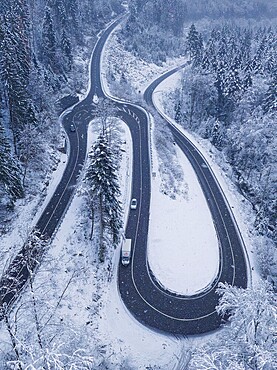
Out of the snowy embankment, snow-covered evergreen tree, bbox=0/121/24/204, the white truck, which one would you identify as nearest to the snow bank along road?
the white truck

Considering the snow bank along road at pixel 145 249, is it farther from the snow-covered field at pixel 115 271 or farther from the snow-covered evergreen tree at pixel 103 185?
the snow-covered evergreen tree at pixel 103 185

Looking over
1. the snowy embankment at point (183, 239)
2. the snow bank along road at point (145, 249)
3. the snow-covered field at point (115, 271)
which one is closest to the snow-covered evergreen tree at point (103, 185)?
the snow-covered field at point (115, 271)

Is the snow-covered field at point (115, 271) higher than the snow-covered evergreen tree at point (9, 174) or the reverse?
the reverse

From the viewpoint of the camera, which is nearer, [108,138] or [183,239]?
[183,239]

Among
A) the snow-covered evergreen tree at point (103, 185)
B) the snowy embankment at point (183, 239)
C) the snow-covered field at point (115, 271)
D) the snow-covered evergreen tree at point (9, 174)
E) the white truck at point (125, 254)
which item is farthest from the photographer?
the white truck at point (125, 254)

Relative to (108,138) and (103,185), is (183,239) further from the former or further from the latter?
(108,138)

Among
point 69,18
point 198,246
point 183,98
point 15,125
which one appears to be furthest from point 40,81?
point 69,18

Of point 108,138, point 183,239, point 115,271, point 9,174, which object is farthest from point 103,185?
point 108,138
